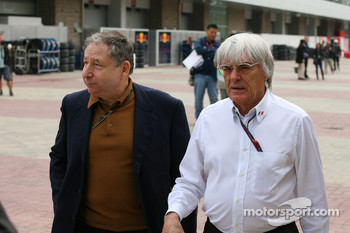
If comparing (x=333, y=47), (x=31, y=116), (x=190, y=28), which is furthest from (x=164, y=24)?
(x=31, y=116)

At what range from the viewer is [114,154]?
3.04 m

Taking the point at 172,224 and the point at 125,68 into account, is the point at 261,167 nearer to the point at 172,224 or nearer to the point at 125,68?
the point at 172,224

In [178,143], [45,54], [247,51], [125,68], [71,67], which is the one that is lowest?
[71,67]

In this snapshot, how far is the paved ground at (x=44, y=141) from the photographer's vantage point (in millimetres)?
6375

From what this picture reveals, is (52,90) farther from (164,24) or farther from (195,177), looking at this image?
(164,24)

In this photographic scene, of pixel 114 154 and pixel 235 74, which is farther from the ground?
pixel 235 74

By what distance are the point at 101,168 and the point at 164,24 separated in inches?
1526

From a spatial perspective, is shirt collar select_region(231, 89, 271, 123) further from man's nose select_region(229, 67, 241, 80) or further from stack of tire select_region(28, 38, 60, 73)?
stack of tire select_region(28, 38, 60, 73)

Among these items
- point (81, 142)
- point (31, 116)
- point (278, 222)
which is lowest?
point (31, 116)

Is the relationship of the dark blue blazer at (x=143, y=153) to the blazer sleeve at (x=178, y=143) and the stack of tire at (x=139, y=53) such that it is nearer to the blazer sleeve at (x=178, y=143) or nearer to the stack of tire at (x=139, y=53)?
the blazer sleeve at (x=178, y=143)

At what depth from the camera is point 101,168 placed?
3.04 m

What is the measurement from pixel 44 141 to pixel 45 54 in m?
19.1

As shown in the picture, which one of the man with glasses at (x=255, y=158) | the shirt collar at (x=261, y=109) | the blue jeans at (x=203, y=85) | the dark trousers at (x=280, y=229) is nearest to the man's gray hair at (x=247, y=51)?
the man with glasses at (x=255, y=158)

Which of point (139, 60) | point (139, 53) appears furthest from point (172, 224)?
point (139, 60)
